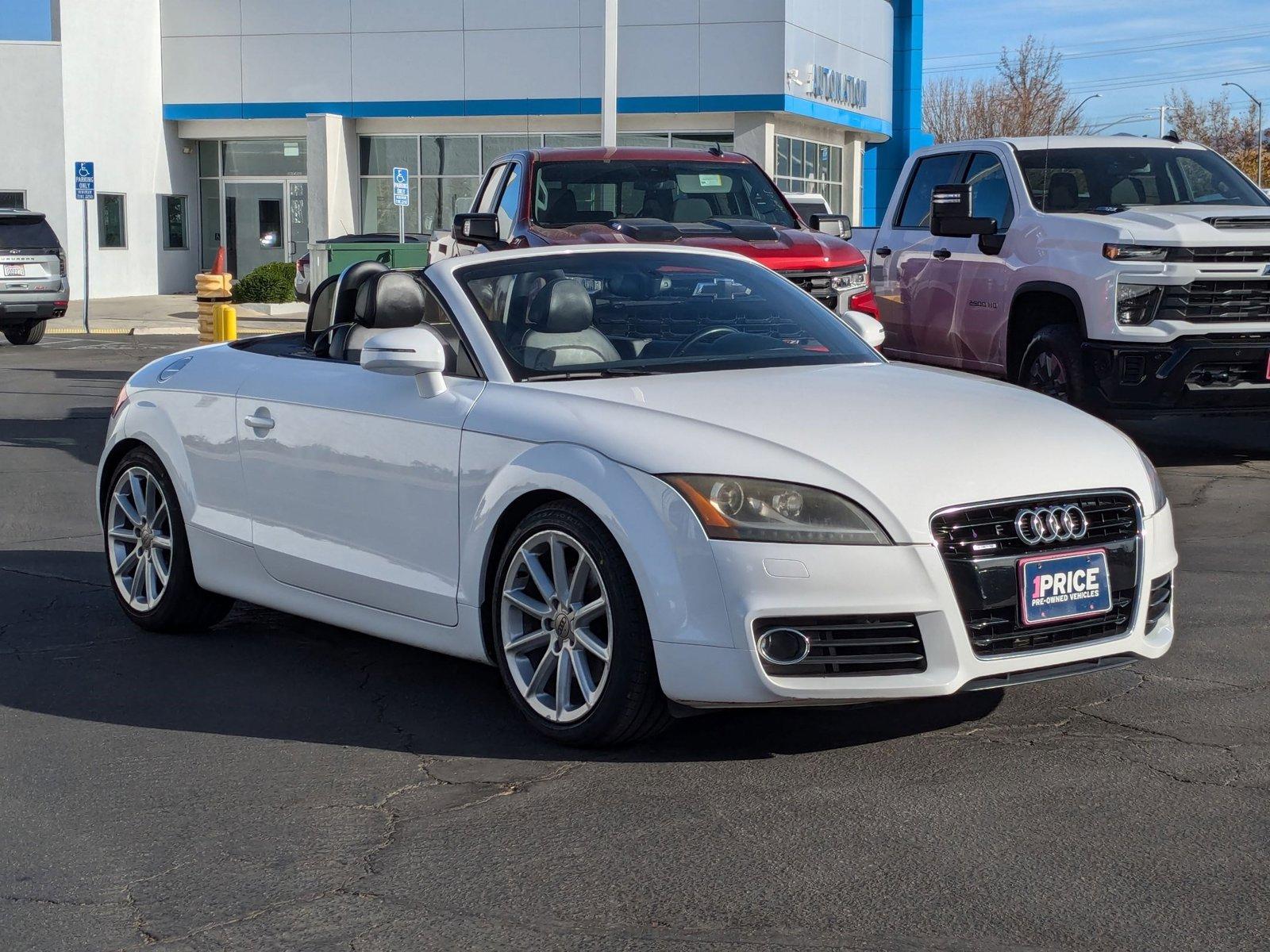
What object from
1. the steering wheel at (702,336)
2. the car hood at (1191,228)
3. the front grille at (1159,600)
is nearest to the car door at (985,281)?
the car hood at (1191,228)

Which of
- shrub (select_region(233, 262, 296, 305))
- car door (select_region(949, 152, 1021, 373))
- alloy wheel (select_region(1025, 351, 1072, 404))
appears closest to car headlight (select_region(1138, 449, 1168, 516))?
alloy wheel (select_region(1025, 351, 1072, 404))

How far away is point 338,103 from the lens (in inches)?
1619

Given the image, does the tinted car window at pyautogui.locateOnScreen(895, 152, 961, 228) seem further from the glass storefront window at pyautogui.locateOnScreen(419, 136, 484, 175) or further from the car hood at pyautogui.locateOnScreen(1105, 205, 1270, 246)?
the glass storefront window at pyautogui.locateOnScreen(419, 136, 484, 175)

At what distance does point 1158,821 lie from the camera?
172 inches

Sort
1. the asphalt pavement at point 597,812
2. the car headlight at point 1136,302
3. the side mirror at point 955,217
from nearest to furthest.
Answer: the asphalt pavement at point 597,812 → the car headlight at point 1136,302 → the side mirror at point 955,217

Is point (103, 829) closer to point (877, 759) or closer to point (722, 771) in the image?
point (722, 771)

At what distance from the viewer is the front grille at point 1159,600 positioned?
202 inches

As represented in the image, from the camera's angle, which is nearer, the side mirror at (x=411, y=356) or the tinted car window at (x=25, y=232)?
the side mirror at (x=411, y=356)

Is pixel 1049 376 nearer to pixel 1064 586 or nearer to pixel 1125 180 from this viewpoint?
pixel 1125 180

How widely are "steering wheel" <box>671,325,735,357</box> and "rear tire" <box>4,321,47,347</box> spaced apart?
73.0ft

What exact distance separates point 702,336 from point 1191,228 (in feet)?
18.6

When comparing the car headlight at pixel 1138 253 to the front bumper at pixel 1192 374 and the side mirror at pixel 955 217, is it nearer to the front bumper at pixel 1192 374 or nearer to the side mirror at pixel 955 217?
the front bumper at pixel 1192 374

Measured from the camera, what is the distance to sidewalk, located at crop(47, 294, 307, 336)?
30.1 meters

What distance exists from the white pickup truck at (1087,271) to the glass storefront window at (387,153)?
30191 mm
